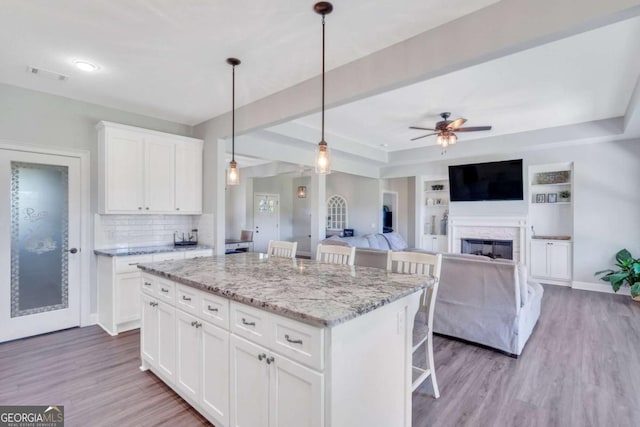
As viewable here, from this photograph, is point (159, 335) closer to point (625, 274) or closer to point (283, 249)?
point (283, 249)

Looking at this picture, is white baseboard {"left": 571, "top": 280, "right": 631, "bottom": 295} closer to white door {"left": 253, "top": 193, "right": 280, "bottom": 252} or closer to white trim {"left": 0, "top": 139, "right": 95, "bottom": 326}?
white door {"left": 253, "top": 193, "right": 280, "bottom": 252}

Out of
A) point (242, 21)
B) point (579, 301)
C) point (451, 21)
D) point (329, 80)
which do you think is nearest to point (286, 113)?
point (329, 80)

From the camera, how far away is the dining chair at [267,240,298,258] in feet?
10.7

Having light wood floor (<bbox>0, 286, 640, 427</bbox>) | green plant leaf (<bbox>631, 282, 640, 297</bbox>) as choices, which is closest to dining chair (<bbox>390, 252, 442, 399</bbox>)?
light wood floor (<bbox>0, 286, 640, 427</bbox>)

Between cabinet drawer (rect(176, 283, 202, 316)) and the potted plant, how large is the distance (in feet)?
19.5

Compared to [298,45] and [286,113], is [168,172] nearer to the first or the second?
[286,113]

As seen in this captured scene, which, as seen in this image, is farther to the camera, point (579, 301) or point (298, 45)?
point (579, 301)

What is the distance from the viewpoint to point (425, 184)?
26.6ft

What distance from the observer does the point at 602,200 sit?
5.47m

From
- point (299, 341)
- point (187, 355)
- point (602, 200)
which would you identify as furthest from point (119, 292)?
point (602, 200)

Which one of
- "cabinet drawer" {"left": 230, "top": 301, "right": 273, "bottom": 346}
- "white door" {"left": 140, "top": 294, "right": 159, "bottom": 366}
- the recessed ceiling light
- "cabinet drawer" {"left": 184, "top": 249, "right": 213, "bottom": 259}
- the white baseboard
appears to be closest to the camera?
"cabinet drawer" {"left": 230, "top": 301, "right": 273, "bottom": 346}

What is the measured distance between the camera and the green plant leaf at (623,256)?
200 inches

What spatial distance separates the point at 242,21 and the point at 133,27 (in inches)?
32.5

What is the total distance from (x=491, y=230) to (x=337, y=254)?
5.22m
